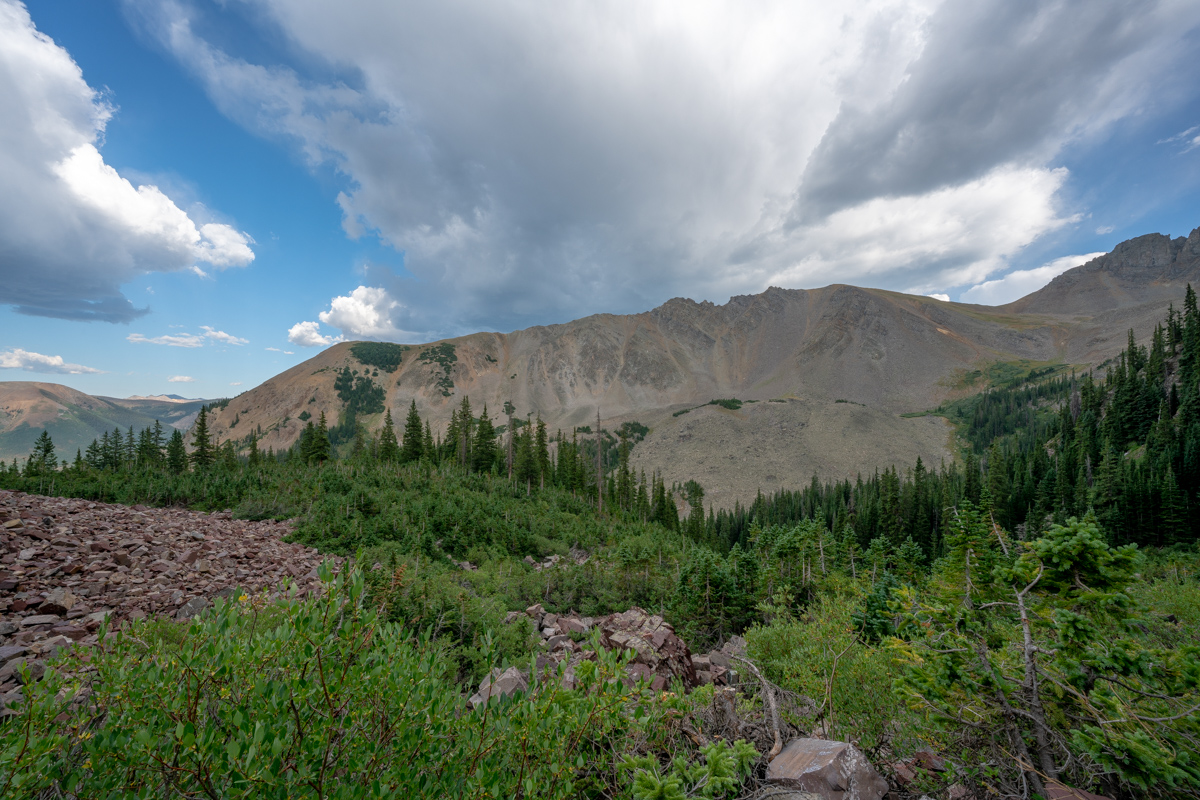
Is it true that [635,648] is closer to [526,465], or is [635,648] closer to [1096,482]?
[526,465]

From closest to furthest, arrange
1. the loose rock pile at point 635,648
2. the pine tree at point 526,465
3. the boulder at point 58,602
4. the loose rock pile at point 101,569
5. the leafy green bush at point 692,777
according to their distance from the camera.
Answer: the leafy green bush at point 692,777, the loose rock pile at point 101,569, the boulder at point 58,602, the loose rock pile at point 635,648, the pine tree at point 526,465

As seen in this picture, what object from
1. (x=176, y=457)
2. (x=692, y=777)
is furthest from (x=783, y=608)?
(x=176, y=457)

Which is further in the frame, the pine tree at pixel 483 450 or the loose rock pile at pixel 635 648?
the pine tree at pixel 483 450

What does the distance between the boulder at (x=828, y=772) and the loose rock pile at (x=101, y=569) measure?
645 cm

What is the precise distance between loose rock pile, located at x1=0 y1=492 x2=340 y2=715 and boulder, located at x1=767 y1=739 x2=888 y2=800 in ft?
21.2

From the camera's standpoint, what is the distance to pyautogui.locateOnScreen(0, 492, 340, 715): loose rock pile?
7.84 metres

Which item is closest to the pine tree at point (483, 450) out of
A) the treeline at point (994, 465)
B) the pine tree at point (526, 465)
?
the treeline at point (994, 465)

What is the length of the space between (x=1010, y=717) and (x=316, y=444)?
182ft

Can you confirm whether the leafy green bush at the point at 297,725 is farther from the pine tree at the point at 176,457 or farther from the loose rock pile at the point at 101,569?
the pine tree at the point at 176,457

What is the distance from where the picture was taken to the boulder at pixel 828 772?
14.8 feet

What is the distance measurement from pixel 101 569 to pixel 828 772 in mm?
15815

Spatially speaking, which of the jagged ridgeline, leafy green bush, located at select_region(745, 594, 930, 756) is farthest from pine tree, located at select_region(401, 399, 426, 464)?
leafy green bush, located at select_region(745, 594, 930, 756)

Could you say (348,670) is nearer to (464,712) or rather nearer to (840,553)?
(464,712)

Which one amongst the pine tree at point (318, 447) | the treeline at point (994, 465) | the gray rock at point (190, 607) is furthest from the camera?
the pine tree at point (318, 447)
